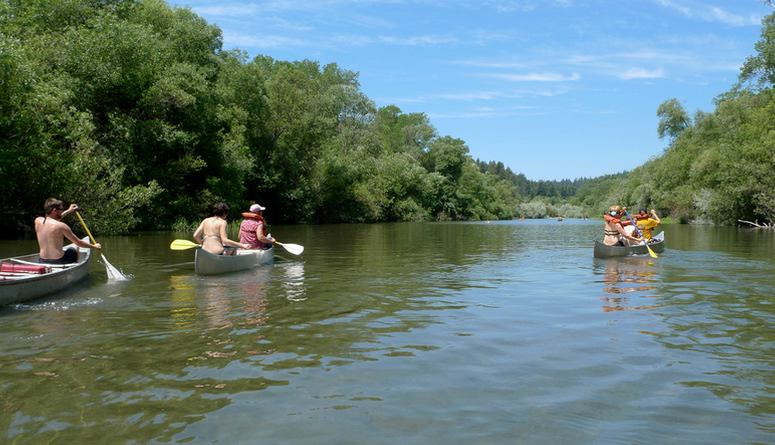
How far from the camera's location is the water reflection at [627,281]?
9.67 metres

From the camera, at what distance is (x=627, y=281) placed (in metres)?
12.5

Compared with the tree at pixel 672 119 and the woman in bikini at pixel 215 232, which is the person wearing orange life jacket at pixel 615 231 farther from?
the tree at pixel 672 119

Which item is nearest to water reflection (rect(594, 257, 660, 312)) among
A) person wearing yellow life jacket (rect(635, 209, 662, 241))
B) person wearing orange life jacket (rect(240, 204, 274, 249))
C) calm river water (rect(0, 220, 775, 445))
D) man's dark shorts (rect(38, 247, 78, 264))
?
calm river water (rect(0, 220, 775, 445))

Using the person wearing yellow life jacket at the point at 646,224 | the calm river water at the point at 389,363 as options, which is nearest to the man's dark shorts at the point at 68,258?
the calm river water at the point at 389,363

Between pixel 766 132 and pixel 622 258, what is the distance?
34106 mm

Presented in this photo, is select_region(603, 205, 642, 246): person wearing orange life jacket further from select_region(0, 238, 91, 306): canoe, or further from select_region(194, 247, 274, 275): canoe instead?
select_region(0, 238, 91, 306): canoe

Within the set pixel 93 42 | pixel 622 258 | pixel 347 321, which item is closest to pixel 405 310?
pixel 347 321

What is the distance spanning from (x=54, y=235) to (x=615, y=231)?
47.5 ft

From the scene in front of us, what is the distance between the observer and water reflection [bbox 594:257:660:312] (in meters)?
9.67

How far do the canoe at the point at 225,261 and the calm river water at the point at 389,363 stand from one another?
0.70 metres

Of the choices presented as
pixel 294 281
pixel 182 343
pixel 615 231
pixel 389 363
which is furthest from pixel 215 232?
pixel 615 231

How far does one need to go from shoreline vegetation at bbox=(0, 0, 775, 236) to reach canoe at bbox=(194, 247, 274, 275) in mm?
11806

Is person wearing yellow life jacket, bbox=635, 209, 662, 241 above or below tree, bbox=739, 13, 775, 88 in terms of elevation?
below

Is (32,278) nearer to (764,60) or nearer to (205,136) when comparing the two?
(205,136)
